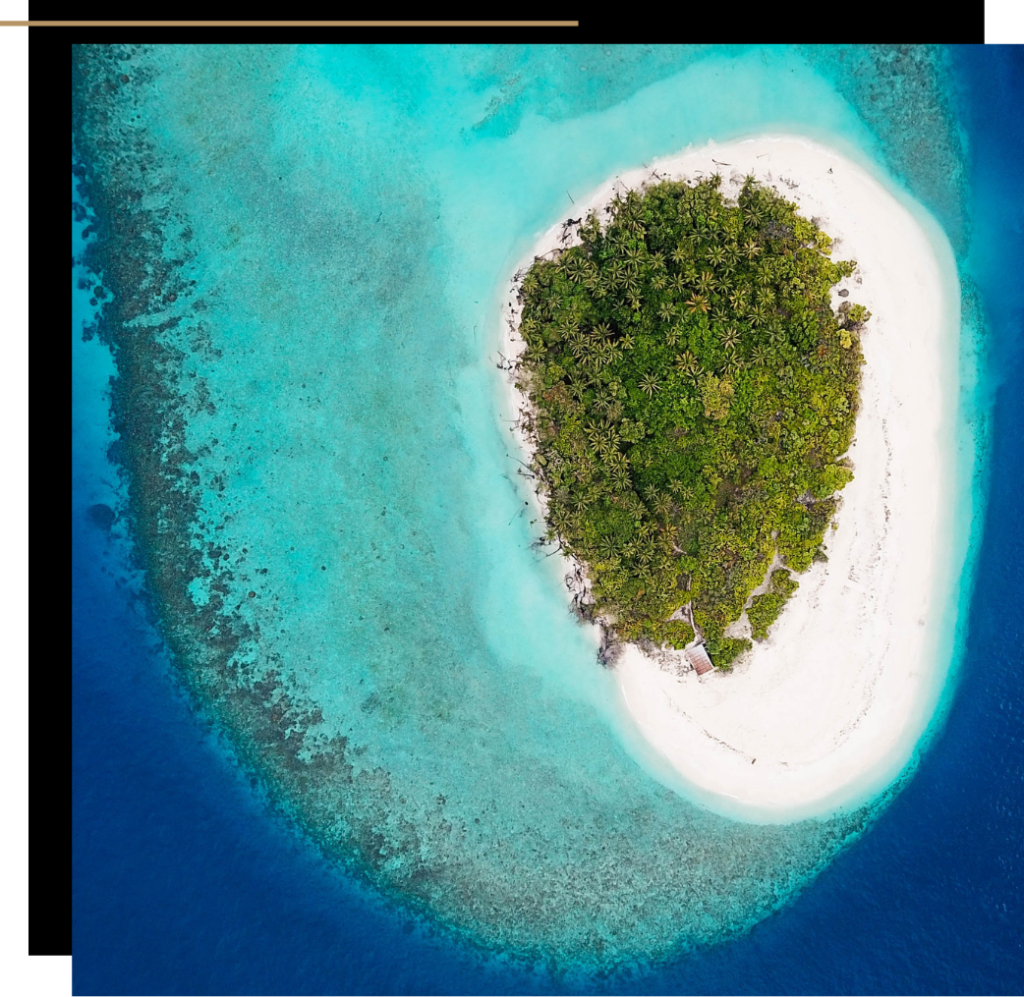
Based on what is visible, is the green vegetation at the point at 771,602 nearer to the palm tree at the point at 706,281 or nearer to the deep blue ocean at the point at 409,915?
the deep blue ocean at the point at 409,915

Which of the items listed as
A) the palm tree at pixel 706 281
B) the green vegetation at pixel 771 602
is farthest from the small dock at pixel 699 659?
the palm tree at pixel 706 281

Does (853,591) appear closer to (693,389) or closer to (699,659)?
(699,659)

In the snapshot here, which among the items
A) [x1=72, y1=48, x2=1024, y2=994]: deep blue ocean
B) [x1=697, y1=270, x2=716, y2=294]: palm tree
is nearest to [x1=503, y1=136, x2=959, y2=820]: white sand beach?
[x1=72, y1=48, x2=1024, y2=994]: deep blue ocean

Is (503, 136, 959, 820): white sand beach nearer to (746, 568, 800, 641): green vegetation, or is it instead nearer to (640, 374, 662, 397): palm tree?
(746, 568, 800, 641): green vegetation

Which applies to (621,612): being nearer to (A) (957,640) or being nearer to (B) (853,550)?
(B) (853,550)

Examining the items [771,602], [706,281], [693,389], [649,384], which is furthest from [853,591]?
[706,281]
